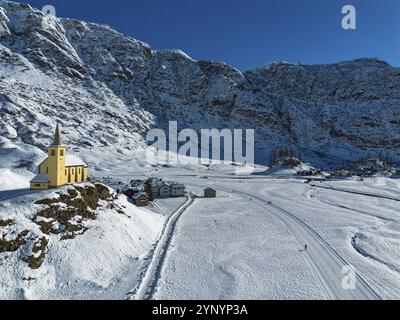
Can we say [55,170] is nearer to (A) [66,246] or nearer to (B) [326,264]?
(A) [66,246]

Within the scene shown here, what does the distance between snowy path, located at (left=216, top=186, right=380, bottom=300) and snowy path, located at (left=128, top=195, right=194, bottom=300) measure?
44.7 feet

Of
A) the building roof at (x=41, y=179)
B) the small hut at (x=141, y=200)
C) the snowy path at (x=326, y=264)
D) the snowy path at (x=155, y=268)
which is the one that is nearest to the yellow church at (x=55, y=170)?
the building roof at (x=41, y=179)

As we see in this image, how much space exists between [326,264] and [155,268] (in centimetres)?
1640

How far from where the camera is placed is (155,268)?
1123 inches

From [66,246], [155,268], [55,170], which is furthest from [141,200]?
[155,268]

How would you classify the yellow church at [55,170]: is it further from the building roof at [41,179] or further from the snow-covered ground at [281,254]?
the snow-covered ground at [281,254]

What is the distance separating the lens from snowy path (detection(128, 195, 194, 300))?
23.6m

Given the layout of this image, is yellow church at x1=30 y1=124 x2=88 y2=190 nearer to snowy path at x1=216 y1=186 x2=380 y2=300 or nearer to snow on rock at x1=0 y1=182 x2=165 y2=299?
snow on rock at x1=0 y1=182 x2=165 y2=299

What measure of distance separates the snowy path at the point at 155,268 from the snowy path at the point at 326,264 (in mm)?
13621

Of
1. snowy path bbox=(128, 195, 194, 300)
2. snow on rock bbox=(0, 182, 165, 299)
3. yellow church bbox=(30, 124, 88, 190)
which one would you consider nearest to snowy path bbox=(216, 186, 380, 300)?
snowy path bbox=(128, 195, 194, 300)

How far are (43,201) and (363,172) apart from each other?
14975 centimetres

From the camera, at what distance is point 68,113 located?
172 meters
